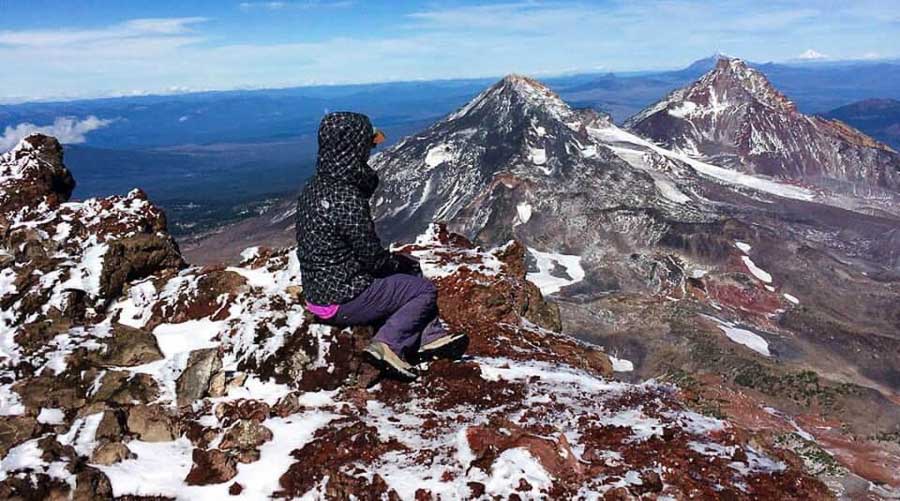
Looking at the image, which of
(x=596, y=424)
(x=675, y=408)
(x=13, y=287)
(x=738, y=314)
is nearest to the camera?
(x=596, y=424)

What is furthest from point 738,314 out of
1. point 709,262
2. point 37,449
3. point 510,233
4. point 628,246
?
point 37,449

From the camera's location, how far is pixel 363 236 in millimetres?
10461

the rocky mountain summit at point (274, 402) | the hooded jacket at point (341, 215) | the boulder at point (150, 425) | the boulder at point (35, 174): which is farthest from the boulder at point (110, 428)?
the boulder at point (35, 174)

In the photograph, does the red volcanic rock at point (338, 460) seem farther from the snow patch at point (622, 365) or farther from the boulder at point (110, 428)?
the snow patch at point (622, 365)

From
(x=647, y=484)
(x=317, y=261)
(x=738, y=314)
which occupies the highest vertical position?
(x=317, y=261)

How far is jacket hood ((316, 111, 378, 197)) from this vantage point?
1010 centimetres

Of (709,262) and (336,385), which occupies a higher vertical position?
(336,385)

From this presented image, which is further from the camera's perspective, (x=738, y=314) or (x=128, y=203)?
(x=738, y=314)

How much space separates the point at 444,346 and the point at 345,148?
4.66 metres

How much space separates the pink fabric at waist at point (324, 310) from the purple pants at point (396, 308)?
0.10 m

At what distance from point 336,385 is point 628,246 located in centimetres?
14566

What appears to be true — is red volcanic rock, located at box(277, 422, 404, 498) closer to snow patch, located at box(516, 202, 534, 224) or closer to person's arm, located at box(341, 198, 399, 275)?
person's arm, located at box(341, 198, 399, 275)

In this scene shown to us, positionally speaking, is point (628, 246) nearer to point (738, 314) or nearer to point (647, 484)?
point (738, 314)

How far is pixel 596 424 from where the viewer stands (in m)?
10.2
